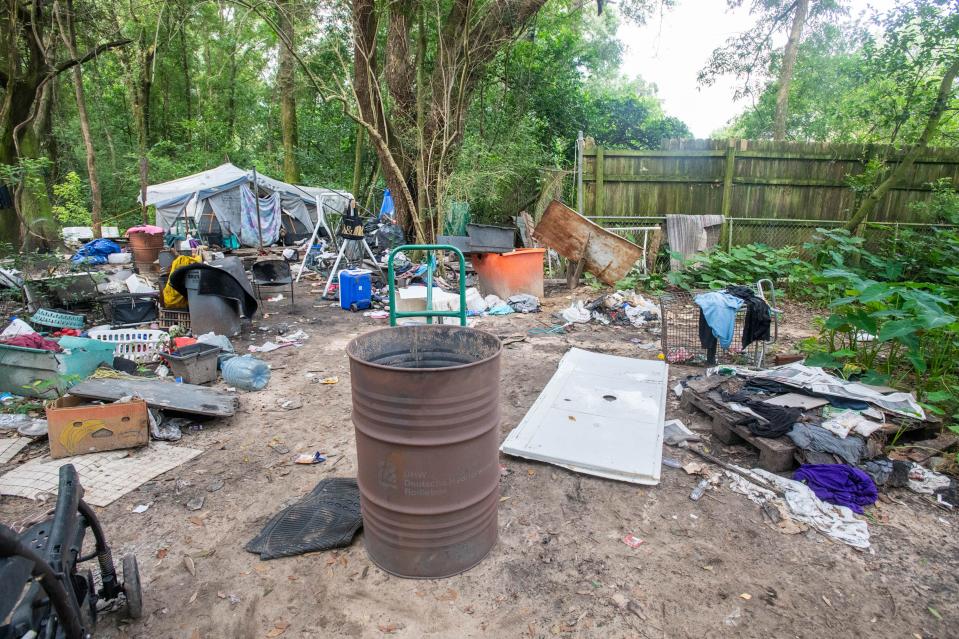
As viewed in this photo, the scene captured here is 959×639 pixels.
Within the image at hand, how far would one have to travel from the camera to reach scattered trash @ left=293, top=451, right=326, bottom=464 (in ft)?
11.0

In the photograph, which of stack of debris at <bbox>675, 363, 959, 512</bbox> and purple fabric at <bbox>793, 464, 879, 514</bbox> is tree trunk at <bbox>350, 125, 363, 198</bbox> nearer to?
stack of debris at <bbox>675, 363, 959, 512</bbox>

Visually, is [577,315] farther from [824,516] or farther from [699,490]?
[824,516]

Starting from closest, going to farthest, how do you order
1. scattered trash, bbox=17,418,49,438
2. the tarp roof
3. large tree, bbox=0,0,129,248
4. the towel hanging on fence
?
scattered trash, bbox=17,418,49,438 → large tree, bbox=0,0,129,248 → the tarp roof → the towel hanging on fence

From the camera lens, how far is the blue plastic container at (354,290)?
7480 mm

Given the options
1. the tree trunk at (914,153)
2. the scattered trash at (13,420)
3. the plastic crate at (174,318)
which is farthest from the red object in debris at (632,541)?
the tree trunk at (914,153)

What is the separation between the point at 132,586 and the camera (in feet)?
6.62

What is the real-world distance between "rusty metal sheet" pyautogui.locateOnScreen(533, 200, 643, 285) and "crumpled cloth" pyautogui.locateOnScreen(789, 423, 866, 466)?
497 cm

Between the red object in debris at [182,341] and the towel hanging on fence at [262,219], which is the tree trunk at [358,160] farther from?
the red object in debris at [182,341]

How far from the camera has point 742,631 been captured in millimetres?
2033

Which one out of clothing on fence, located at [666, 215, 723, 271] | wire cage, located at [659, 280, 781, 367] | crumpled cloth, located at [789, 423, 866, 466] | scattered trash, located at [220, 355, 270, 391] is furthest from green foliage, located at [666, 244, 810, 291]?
scattered trash, located at [220, 355, 270, 391]

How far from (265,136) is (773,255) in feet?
72.4

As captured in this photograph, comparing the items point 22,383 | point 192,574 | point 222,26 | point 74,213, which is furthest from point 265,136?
point 192,574

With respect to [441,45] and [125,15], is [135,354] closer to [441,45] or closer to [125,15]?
[441,45]

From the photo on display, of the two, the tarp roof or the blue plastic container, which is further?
the tarp roof
